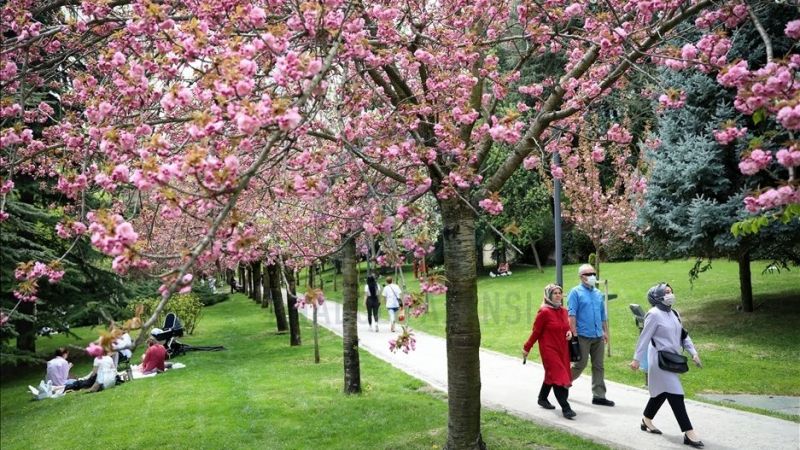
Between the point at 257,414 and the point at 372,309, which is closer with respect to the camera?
the point at 257,414

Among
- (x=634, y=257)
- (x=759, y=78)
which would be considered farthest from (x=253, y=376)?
(x=634, y=257)

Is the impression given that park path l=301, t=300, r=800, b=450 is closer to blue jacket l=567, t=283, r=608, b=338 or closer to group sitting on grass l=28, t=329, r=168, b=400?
blue jacket l=567, t=283, r=608, b=338

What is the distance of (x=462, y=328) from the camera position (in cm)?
652

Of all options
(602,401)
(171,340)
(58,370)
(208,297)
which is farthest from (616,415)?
(208,297)

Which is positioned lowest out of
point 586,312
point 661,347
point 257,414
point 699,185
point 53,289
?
point 257,414

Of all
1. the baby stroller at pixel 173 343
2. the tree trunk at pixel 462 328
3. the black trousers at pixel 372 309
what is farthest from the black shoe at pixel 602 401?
the baby stroller at pixel 173 343

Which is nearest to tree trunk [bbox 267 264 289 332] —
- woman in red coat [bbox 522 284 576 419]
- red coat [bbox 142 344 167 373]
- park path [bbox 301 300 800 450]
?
red coat [bbox 142 344 167 373]

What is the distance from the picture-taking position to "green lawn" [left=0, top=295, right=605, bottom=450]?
7.75 m

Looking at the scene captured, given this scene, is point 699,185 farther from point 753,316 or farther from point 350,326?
point 350,326

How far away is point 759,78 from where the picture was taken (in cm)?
369

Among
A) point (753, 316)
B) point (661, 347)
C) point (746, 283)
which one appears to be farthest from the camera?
point (746, 283)

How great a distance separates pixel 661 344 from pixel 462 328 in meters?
2.30

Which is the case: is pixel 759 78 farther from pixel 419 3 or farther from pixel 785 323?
pixel 785 323

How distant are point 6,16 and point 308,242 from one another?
933 cm
